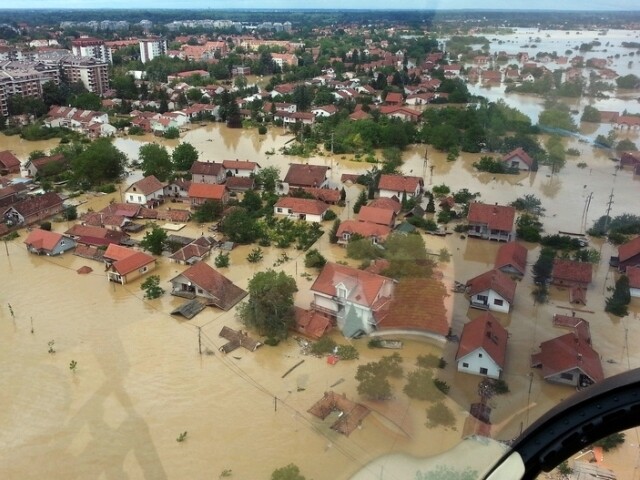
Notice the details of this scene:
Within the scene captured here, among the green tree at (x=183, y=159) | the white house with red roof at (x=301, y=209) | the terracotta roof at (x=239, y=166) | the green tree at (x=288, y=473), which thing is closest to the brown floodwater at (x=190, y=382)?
the green tree at (x=288, y=473)

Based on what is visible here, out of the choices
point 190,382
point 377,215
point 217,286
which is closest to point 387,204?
point 377,215

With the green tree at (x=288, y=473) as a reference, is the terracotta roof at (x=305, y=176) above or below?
below

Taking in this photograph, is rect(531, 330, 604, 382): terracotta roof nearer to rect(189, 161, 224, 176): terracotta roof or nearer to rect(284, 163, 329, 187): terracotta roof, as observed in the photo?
rect(284, 163, 329, 187): terracotta roof

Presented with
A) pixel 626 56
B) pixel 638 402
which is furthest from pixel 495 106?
pixel 638 402

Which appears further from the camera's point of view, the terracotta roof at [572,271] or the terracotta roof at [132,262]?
the terracotta roof at [132,262]

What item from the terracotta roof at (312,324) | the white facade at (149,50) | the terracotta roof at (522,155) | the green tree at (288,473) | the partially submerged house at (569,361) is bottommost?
the terracotta roof at (312,324)

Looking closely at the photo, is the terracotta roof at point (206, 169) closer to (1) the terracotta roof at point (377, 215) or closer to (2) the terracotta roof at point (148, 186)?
(2) the terracotta roof at point (148, 186)

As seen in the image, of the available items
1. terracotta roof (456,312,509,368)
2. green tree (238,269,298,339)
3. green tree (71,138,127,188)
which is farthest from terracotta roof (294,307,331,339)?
green tree (71,138,127,188)
